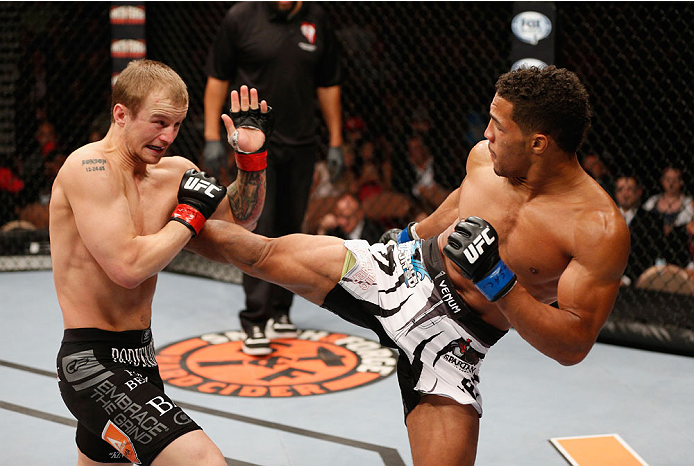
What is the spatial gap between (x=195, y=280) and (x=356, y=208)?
113 centimetres

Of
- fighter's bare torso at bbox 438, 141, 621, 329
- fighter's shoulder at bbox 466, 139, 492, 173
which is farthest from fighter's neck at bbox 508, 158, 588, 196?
fighter's shoulder at bbox 466, 139, 492, 173

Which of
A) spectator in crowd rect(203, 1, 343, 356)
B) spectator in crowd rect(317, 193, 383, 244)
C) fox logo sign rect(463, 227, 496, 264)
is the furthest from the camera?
spectator in crowd rect(317, 193, 383, 244)

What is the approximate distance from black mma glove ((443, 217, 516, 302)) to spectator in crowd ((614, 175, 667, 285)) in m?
2.86

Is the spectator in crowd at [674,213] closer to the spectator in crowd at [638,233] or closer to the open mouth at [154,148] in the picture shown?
the spectator in crowd at [638,233]

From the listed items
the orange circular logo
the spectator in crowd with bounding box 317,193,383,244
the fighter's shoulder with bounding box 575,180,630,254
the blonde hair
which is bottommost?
the orange circular logo

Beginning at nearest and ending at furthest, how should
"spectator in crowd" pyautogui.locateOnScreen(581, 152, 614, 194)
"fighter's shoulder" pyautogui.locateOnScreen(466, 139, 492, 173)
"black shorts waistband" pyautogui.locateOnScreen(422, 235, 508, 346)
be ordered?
"black shorts waistband" pyautogui.locateOnScreen(422, 235, 508, 346) → "fighter's shoulder" pyautogui.locateOnScreen(466, 139, 492, 173) → "spectator in crowd" pyautogui.locateOnScreen(581, 152, 614, 194)

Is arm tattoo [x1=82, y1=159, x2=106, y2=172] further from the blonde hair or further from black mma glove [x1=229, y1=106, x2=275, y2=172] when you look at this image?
black mma glove [x1=229, y1=106, x2=275, y2=172]

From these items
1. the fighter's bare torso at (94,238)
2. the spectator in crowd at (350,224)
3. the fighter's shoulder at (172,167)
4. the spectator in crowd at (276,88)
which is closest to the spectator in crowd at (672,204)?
the spectator in crowd at (350,224)

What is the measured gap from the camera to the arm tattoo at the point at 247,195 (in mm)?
2068

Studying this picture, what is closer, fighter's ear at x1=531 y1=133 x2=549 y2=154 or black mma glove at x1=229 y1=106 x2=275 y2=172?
fighter's ear at x1=531 y1=133 x2=549 y2=154

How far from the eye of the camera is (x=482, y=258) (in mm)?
1656

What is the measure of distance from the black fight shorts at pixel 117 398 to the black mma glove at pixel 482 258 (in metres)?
0.69

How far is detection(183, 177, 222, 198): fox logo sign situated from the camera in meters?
1.84

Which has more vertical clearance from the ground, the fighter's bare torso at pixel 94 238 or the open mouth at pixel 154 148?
the open mouth at pixel 154 148
